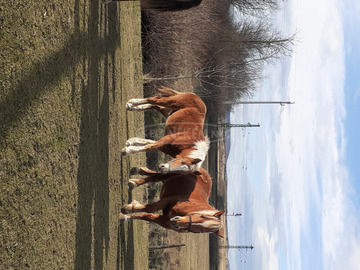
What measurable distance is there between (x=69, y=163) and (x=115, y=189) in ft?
6.85

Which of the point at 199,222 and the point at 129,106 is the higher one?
the point at 129,106

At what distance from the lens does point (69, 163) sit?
16.0 ft

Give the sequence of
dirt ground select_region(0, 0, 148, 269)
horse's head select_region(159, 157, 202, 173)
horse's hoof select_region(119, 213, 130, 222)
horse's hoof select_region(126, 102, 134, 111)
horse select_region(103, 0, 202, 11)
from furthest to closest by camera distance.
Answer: horse's hoof select_region(126, 102, 134, 111)
horse's hoof select_region(119, 213, 130, 222)
horse select_region(103, 0, 202, 11)
horse's head select_region(159, 157, 202, 173)
dirt ground select_region(0, 0, 148, 269)

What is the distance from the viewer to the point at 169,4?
226 inches

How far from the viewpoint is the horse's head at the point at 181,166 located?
17.7 feet

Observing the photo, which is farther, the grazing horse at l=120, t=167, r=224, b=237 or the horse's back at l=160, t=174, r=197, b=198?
the horse's back at l=160, t=174, r=197, b=198

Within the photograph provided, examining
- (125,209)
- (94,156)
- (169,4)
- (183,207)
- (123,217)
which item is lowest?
(123,217)

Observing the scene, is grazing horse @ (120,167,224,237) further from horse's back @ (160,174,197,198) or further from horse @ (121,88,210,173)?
horse @ (121,88,210,173)

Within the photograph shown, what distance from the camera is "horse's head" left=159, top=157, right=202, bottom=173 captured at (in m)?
5.39

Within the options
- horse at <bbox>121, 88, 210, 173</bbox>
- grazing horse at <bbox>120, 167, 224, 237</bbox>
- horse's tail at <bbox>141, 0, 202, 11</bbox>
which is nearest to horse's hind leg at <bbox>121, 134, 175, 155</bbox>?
horse at <bbox>121, 88, 210, 173</bbox>

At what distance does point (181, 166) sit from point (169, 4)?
8.61 ft

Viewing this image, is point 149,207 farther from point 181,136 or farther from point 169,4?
point 169,4

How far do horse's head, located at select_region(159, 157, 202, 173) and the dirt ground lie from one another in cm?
124

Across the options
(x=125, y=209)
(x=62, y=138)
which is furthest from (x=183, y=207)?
(x=62, y=138)
